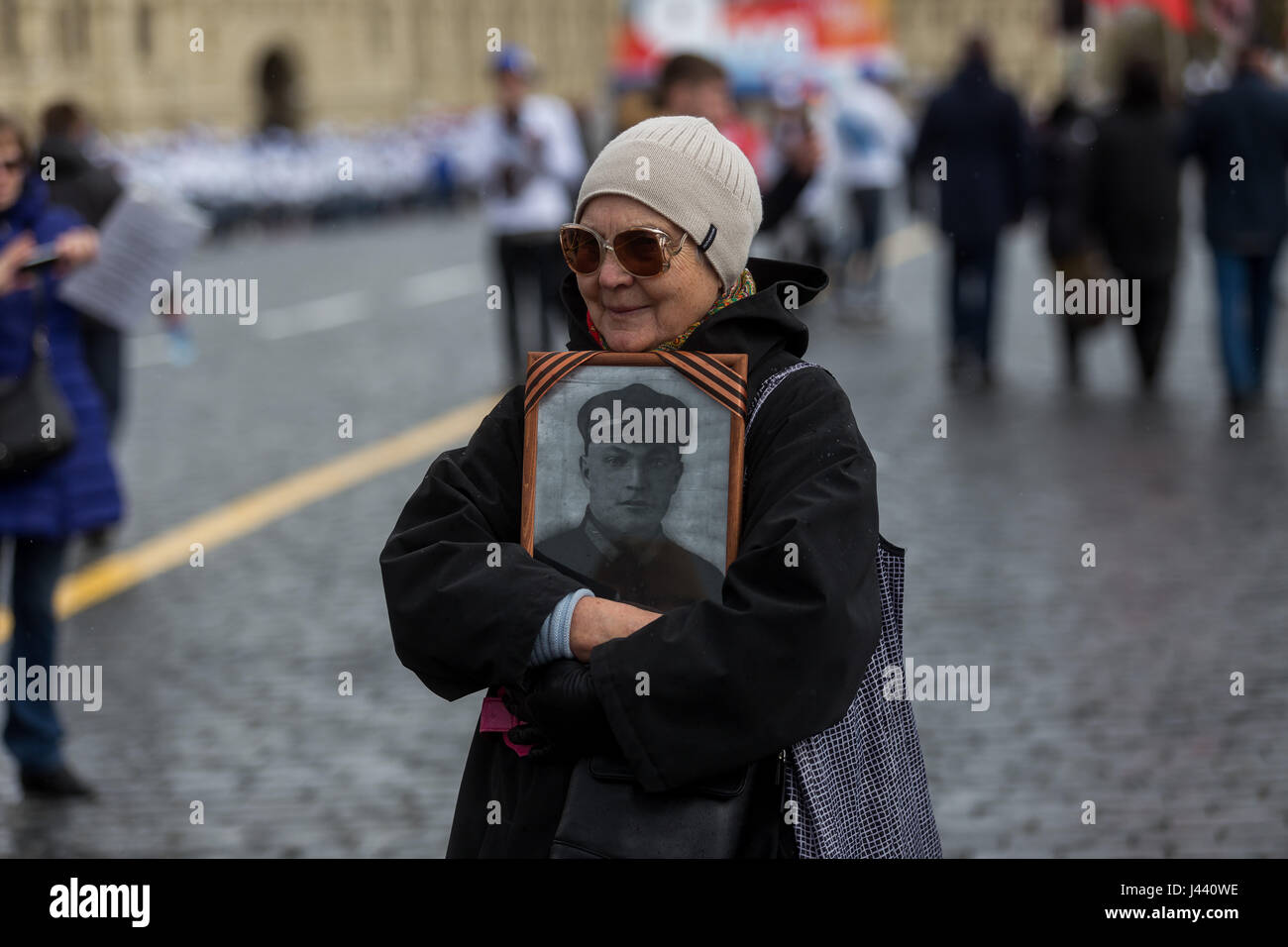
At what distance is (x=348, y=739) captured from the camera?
5609 millimetres

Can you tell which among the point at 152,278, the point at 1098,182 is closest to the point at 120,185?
the point at 152,278

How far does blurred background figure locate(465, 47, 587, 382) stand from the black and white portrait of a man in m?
9.47

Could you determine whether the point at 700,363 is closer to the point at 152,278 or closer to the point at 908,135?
the point at 152,278

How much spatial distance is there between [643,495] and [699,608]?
0.54 feet

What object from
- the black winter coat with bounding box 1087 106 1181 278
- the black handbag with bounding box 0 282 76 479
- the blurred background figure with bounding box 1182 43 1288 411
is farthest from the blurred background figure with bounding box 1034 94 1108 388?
the black handbag with bounding box 0 282 76 479

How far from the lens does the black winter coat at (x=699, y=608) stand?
219cm

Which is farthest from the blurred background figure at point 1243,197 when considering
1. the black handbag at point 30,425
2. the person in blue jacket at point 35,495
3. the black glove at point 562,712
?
the black glove at point 562,712

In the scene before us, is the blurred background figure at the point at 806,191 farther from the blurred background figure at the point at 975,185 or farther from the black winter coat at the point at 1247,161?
the black winter coat at the point at 1247,161

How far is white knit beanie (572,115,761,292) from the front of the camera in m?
2.37

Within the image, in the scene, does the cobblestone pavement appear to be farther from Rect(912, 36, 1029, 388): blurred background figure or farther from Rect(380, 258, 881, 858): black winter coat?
Rect(380, 258, 881, 858): black winter coat

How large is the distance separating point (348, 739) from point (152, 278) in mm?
2109

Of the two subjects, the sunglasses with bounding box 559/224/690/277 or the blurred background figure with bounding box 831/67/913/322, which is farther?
the blurred background figure with bounding box 831/67/913/322

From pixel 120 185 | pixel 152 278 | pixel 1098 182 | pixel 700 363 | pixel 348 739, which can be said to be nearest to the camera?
pixel 700 363
